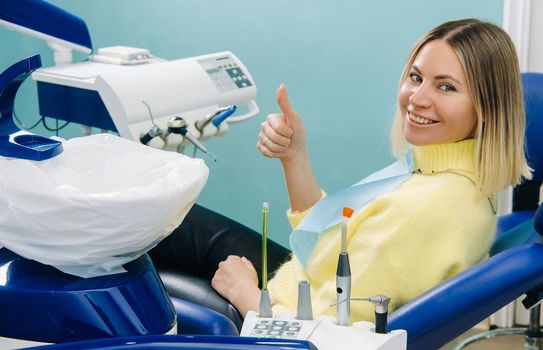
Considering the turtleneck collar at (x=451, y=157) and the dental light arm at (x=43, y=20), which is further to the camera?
the turtleneck collar at (x=451, y=157)

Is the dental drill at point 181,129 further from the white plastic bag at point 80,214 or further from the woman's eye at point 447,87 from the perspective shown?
the white plastic bag at point 80,214

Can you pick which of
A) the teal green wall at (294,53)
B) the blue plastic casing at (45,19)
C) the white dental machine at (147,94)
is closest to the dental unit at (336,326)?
the blue plastic casing at (45,19)

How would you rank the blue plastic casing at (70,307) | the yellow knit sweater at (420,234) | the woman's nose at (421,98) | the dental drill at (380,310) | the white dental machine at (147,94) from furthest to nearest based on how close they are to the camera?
the white dental machine at (147,94)
the woman's nose at (421,98)
the yellow knit sweater at (420,234)
the blue plastic casing at (70,307)
the dental drill at (380,310)

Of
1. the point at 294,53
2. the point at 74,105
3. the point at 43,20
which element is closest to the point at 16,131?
the point at 43,20

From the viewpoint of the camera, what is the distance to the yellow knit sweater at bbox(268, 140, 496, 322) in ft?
5.57

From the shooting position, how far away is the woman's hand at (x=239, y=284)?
189 centimetres

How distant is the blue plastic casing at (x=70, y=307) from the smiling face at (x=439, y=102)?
801 mm

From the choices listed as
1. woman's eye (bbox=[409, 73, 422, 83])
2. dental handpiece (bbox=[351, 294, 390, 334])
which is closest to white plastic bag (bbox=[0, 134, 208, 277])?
dental handpiece (bbox=[351, 294, 390, 334])

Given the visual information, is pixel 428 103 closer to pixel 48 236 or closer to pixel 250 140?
pixel 48 236

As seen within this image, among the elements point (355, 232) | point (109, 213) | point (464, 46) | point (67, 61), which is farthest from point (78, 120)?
point (109, 213)

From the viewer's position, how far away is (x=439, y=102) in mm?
1786

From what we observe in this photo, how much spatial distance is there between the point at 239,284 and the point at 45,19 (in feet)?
2.62

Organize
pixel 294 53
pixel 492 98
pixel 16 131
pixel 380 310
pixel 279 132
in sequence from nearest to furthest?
1. pixel 380 310
2. pixel 16 131
3. pixel 492 98
4. pixel 279 132
5. pixel 294 53

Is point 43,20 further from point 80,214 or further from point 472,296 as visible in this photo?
point 472,296
